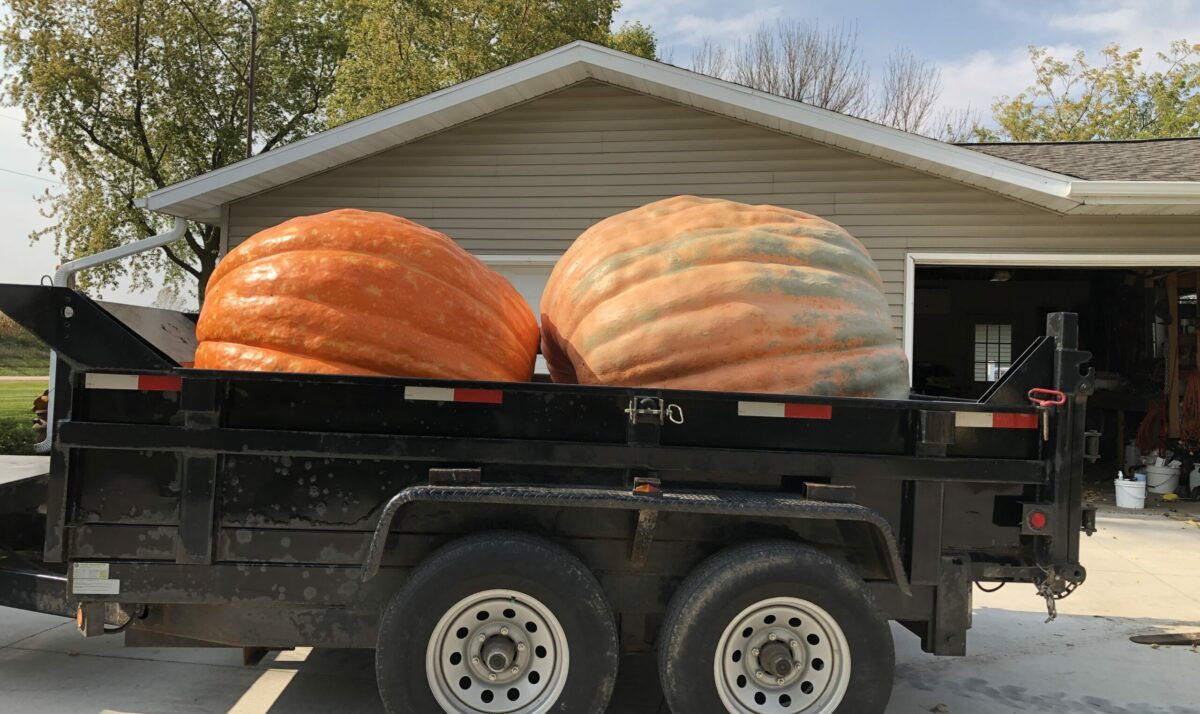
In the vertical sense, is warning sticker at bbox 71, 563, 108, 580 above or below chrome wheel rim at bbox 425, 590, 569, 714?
Answer: above

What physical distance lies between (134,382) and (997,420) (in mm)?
3047

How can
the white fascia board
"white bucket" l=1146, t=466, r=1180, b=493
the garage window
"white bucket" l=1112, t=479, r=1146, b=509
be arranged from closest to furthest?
the white fascia board → "white bucket" l=1112, t=479, r=1146, b=509 → "white bucket" l=1146, t=466, r=1180, b=493 → the garage window

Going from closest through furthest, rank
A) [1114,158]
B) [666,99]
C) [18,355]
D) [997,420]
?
[997,420] < [666,99] < [1114,158] < [18,355]

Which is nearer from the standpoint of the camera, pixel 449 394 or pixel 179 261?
pixel 449 394

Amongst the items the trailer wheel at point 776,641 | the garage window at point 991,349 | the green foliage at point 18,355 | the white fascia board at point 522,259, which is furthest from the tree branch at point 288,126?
the trailer wheel at point 776,641

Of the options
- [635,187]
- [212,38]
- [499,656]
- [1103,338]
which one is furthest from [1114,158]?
[212,38]

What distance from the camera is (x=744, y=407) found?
2.70 metres

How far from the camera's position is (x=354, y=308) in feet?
9.38

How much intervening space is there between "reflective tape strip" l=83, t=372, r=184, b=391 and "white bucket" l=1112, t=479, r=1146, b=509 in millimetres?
9685

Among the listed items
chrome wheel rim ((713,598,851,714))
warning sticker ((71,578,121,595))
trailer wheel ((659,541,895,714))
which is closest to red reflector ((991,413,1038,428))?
trailer wheel ((659,541,895,714))

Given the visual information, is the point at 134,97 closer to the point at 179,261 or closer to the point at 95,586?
the point at 179,261

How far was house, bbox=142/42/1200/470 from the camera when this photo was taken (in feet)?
24.8

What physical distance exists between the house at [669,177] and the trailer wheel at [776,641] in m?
5.70

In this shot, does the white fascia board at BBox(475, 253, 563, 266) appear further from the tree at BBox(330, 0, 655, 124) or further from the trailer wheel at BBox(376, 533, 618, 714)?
the tree at BBox(330, 0, 655, 124)
